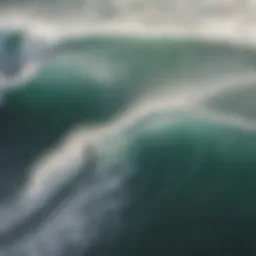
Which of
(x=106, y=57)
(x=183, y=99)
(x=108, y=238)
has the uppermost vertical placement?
(x=106, y=57)

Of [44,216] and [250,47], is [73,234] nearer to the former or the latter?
[44,216]

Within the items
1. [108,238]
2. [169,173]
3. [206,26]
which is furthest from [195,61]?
[108,238]

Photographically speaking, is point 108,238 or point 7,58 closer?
point 108,238

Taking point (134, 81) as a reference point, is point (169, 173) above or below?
below
